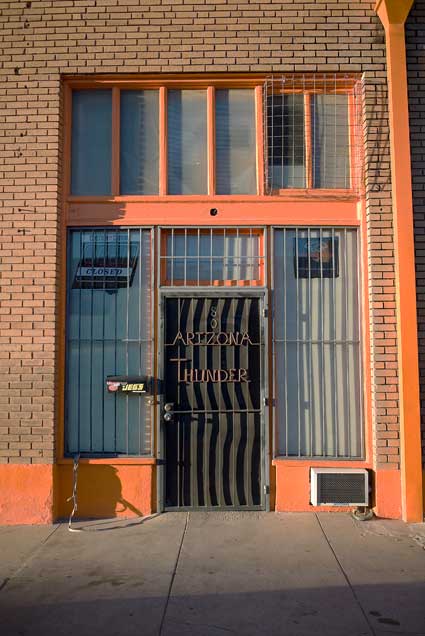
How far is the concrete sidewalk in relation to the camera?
3520 mm

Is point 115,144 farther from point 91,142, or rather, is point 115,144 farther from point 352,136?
point 352,136

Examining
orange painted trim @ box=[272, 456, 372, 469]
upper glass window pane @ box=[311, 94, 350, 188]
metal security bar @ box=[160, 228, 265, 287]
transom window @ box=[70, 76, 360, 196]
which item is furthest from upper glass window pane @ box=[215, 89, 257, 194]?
orange painted trim @ box=[272, 456, 372, 469]

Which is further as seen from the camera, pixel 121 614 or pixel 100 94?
pixel 100 94

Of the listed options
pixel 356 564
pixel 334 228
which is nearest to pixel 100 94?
pixel 334 228

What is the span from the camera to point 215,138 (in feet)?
19.7

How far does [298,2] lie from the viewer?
5867mm

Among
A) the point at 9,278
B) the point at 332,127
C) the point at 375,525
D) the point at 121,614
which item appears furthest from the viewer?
the point at 332,127

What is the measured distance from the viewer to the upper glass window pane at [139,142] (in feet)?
19.6

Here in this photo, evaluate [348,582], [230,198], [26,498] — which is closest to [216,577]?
[348,582]

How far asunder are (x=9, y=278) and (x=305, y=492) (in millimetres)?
3840

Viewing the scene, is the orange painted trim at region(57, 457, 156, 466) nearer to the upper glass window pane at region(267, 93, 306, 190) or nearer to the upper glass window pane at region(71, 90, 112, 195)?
the upper glass window pane at region(71, 90, 112, 195)

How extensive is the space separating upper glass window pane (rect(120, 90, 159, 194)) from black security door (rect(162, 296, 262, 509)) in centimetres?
139

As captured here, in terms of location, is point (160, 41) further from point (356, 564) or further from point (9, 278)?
point (356, 564)

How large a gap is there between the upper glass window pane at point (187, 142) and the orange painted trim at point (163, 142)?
0.22ft
